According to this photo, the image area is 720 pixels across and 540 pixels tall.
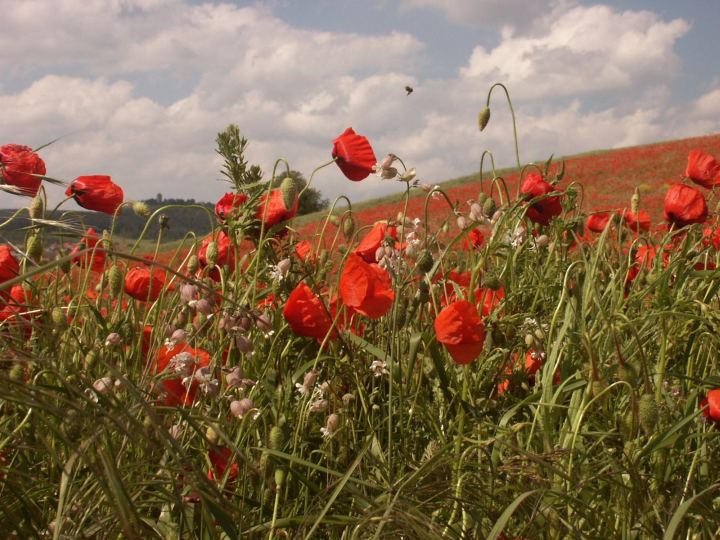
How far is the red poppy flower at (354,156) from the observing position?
1.77m

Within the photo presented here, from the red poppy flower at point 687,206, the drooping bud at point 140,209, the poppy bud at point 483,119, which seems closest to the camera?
the drooping bud at point 140,209

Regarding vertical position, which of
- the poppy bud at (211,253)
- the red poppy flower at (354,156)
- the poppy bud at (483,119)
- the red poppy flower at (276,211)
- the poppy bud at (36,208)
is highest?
the poppy bud at (483,119)

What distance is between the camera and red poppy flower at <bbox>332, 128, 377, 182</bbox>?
177cm

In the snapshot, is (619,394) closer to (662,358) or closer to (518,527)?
(662,358)

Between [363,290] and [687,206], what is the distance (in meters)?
1.26

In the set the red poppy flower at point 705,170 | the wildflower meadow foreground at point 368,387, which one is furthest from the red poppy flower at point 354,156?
the red poppy flower at point 705,170

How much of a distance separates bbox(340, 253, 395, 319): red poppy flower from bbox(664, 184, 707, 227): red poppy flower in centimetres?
115

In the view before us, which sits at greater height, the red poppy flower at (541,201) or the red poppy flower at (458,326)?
the red poppy flower at (541,201)

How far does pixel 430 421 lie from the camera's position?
4.70ft

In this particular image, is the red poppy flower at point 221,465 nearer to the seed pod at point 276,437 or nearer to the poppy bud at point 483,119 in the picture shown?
the seed pod at point 276,437

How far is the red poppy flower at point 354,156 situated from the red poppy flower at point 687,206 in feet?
3.11

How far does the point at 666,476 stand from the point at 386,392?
21.5 inches

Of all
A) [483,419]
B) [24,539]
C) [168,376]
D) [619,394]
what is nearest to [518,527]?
[483,419]

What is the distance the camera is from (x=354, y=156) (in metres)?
1.78
